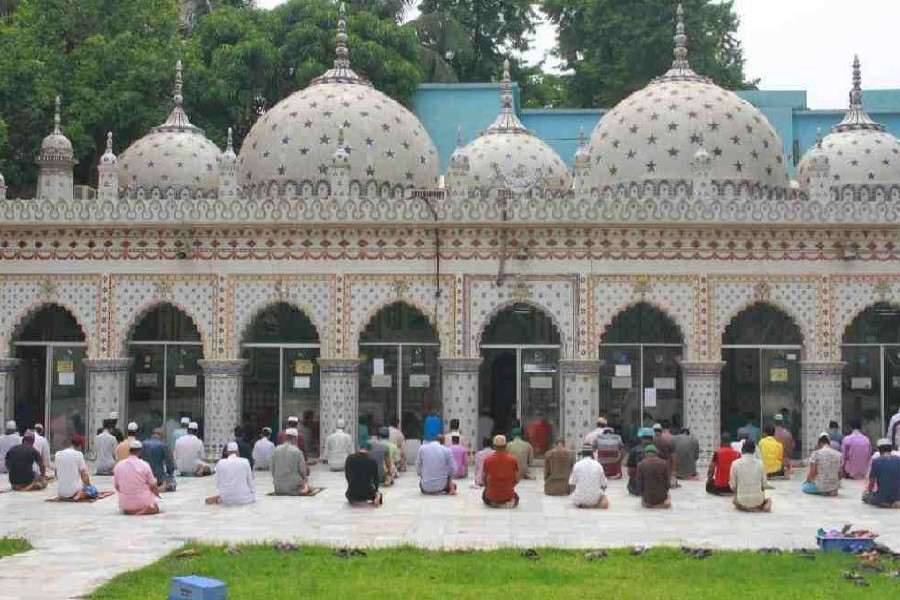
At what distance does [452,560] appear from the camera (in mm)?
12188

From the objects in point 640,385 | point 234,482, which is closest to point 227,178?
point 234,482

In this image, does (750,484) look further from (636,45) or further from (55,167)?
(636,45)

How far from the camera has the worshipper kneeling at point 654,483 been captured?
16.7m

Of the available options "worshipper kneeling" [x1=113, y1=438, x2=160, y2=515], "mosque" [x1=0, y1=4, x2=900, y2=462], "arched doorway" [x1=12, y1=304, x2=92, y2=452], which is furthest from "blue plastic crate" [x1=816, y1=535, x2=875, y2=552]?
"arched doorway" [x1=12, y1=304, x2=92, y2=452]

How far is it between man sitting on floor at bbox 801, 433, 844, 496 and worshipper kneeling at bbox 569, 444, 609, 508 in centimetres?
338

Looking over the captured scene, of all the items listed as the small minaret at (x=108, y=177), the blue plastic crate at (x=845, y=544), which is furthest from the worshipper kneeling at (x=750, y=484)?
the small minaret at (x=108, y=177)

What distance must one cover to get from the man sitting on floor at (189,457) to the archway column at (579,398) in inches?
251

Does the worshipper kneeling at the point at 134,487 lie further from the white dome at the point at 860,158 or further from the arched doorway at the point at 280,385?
the white dome at the point at 860,158

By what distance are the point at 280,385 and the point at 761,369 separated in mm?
8896

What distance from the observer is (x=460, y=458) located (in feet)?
65.1

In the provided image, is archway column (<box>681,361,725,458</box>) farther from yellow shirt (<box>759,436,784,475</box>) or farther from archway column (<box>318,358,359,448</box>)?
archway column (<box>318,358,359,448</box>)

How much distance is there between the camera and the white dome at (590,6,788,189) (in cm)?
2475

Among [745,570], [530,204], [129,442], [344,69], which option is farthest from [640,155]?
[745,570]

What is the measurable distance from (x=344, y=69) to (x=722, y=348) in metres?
10.5
